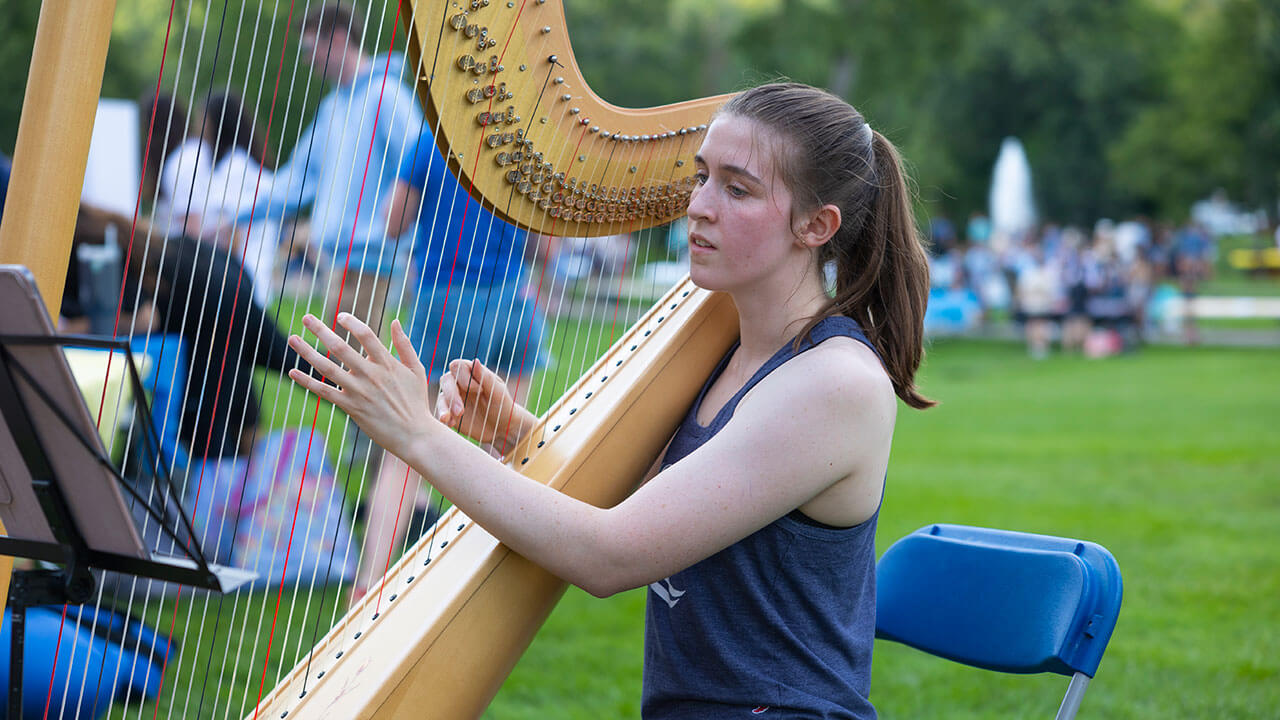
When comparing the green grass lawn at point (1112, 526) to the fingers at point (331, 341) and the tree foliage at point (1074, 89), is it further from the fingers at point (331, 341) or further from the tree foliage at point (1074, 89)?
the tree foliage at point (1074, 89)

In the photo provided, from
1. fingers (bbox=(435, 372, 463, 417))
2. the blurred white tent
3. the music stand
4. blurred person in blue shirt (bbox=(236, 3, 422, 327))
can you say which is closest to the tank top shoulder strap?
fingers (bbox=(435, 372, 463, 417))

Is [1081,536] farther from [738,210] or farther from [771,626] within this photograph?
[738,210]

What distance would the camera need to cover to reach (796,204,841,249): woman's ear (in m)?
1.81

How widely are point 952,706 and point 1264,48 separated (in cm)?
3240

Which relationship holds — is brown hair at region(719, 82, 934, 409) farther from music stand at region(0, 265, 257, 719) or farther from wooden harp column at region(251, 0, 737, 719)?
music stand at region(0, 265, 257, 719)

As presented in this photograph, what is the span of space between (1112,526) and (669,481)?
4.55 m

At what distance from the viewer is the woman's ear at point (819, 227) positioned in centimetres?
181

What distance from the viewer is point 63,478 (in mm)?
1354

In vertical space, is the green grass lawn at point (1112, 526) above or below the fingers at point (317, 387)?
below

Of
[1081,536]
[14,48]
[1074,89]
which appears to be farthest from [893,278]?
[1074,89]

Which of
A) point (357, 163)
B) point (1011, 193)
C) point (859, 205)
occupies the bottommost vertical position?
point (357, 163)

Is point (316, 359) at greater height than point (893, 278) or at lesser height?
lesser

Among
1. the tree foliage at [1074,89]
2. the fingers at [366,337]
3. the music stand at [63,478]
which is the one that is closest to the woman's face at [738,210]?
the fingers at [366,337]

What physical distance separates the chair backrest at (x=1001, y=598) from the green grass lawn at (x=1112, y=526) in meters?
1.35
